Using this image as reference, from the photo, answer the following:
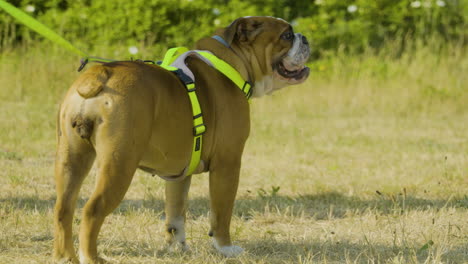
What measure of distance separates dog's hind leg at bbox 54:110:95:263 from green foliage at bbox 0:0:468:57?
968cm

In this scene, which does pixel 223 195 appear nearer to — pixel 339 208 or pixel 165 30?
pixel 339 208

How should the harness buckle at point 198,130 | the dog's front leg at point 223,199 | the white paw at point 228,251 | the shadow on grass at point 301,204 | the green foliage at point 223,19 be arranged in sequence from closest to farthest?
1. the harness buckle at point 198,130
2. the dog's front leg at point 223,199
3. the white paw at point 228,251
4. the shadow on grass at point 301,204
5. the green foliage at point 223,19

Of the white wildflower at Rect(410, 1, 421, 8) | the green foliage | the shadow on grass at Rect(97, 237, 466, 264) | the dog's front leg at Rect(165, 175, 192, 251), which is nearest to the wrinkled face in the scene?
the dog's front leg at Rect(165, 175, 192, 251)

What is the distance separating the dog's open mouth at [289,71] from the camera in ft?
15.5

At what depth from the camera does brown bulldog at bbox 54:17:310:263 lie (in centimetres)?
358

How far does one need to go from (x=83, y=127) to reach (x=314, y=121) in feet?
24.0

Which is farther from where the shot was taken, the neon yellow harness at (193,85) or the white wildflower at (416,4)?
the white wildflower at (416,4)

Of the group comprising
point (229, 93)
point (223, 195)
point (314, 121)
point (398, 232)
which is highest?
point (229, 93)

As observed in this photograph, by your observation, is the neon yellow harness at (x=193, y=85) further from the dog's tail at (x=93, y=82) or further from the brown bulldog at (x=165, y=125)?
the dog's tail at (x=93, y=82)

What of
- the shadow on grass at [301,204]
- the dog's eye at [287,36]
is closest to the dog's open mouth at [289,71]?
the dog's eye at [287,36]

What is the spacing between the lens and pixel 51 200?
19.5 ft

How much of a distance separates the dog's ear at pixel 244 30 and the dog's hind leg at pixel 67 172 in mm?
1310

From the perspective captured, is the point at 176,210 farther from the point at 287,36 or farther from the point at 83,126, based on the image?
the point at 287,36

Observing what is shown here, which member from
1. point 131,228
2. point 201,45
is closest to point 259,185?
point 131,228
